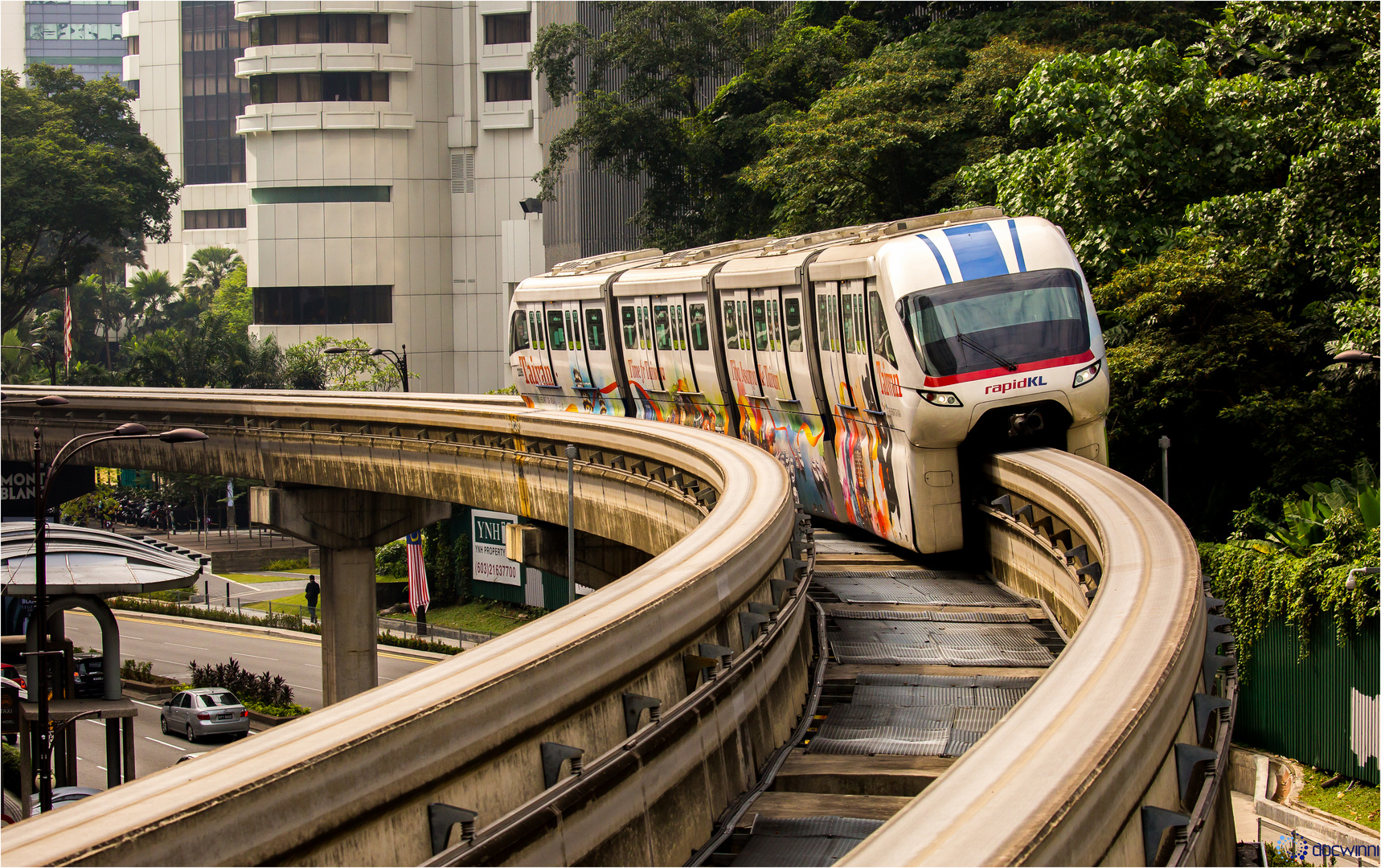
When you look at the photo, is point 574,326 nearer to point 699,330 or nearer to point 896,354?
point 699,330

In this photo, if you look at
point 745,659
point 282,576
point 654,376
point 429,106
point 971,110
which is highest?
point 429,106

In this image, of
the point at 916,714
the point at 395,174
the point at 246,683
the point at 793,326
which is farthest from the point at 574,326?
the point at 395,174

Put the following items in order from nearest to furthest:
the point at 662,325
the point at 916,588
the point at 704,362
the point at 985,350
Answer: the point at 985,350 < the point at 916,588 < the point at 704,362 < the point at 662,325

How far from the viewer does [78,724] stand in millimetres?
39688

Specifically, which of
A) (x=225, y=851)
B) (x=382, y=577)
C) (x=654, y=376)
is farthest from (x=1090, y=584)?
(x=382, y=577)

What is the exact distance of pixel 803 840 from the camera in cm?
840

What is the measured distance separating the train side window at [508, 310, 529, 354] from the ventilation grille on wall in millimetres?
58580

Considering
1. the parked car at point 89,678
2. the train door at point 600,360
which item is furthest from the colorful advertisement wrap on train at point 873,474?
the parked car at point 89,678

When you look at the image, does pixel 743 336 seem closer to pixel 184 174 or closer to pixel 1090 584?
pixel 1090 584

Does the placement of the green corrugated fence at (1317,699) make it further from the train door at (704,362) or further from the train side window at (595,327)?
the train side window at (595,327)

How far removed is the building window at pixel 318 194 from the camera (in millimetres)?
86750

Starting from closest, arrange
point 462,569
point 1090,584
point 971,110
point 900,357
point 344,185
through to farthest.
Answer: point 1090,584 < point 900,357 < point 971,110 < point 462,569 < point 344,185

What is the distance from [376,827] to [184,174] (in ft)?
441

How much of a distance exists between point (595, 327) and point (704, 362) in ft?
17.9
